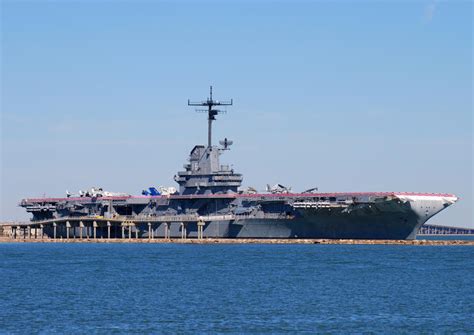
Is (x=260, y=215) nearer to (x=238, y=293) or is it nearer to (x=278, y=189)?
(x=278, y=189)

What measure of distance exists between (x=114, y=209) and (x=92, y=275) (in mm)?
39858

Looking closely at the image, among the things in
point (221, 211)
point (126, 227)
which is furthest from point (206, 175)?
point (126, 227)

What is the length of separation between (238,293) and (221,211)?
43.5 metres

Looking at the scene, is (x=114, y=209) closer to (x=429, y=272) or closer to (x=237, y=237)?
(x=237, y=237)

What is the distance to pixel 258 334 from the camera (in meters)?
31.9

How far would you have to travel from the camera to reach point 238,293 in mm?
42938

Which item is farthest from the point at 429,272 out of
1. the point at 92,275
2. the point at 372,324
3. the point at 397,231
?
the point at 397,231

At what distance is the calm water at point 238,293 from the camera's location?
34.1 meters

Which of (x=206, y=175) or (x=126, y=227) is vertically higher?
(x=206, y=175)

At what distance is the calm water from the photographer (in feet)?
112

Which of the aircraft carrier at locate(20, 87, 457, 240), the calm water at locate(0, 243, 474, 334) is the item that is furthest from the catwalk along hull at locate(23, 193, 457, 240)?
the calm water at locate(0, 243, 474, 334)

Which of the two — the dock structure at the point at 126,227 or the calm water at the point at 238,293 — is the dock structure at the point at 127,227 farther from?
the calm water at the point at 238,293

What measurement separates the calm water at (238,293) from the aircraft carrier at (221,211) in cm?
910

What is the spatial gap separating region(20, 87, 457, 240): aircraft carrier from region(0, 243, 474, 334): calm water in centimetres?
910
